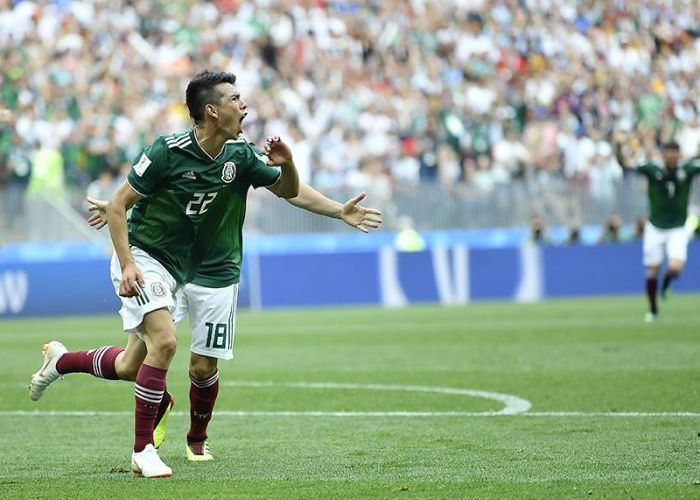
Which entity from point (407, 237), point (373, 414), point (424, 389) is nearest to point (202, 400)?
point (373, 414)

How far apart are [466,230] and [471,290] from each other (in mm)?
1105

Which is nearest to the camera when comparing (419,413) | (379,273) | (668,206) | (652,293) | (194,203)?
(194,203)

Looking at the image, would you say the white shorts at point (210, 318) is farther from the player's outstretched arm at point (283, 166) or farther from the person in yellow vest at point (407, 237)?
the person in yellow vest at point (407, 237)

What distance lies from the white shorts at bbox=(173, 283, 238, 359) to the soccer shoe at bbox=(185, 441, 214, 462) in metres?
0.53

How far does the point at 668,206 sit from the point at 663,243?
54cm

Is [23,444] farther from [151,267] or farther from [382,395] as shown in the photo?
[382,395]

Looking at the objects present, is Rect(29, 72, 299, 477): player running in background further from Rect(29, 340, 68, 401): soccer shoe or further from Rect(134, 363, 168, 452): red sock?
Rect(29, 340, 68, 401): soccer shoe

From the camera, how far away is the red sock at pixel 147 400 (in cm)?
752

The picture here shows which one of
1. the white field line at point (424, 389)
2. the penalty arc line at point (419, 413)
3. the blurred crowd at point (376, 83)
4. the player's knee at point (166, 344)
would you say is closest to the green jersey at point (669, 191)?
the blurred crowd at point (376, 83)

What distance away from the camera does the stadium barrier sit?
23.8 m

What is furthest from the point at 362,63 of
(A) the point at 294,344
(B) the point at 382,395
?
(B) the point at 382,395

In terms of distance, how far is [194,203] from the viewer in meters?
7.86

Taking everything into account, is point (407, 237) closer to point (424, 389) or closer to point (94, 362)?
point (424, 389)

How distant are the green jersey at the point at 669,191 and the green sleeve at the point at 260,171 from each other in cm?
1219
